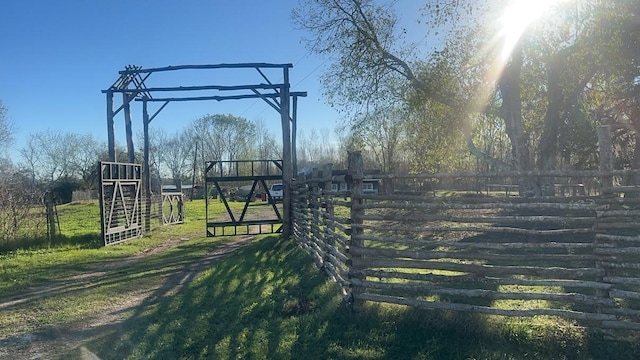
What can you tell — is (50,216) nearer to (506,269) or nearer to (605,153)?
(506,269)

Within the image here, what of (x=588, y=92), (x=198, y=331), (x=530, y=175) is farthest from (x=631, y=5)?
(x=198, y=331)

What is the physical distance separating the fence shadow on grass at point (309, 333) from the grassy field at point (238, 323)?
0.01 meters

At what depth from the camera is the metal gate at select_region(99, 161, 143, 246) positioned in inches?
570

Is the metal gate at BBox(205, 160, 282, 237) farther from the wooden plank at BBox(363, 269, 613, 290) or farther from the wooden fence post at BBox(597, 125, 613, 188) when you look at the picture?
the wooden fence post at BBox(597, 125, 613, 188)

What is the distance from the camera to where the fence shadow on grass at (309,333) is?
4801 mm

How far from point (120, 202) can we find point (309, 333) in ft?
40.6

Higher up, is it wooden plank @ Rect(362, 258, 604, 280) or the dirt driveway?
wooden plank @ Rect(362, 258, 604, 280)

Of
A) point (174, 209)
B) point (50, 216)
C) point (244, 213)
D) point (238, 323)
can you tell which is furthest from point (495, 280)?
point (174, 209)

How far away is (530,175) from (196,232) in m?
16.1

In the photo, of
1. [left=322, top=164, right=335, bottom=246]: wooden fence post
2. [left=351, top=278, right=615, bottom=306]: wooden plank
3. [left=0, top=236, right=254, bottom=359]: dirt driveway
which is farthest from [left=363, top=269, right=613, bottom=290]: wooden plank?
[left=0, top=236, right=254, bottom=359]: dirt driveway

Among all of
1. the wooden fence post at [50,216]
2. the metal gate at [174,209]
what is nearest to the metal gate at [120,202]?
the wooden fence post at [50,216]

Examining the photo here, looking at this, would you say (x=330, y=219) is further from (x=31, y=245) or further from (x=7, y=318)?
(x=31, y=245)

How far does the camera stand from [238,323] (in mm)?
5949

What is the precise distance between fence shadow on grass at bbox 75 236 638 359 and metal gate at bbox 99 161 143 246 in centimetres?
811
